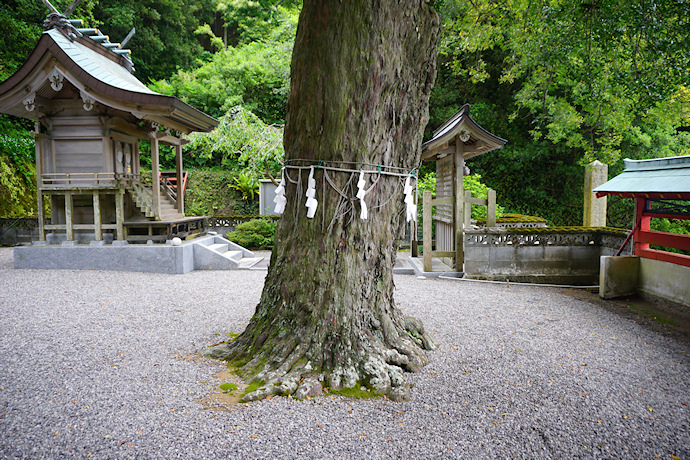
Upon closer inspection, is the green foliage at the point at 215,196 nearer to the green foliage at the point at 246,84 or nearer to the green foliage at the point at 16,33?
the green foliage at the point at 246,84

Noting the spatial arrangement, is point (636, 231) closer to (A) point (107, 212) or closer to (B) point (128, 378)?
(B) point (128, 378)

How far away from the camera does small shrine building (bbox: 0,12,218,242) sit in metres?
8.52

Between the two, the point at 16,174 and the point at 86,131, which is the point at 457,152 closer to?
the point at 86,131

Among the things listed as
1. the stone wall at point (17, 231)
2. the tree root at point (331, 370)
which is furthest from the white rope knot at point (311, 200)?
the stone wall at point (17, 231)

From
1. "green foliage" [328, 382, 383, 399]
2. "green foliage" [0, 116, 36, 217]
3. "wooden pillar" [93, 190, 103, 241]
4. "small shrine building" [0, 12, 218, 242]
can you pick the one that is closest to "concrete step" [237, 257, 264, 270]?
"small shrine building" [0, 12, 218, 242]

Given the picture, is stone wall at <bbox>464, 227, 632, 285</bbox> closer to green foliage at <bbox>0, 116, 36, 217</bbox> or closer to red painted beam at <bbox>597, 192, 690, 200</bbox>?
red painted beam at <bbox>597, 192, 690, 200</bbox>

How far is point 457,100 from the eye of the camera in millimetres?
19094

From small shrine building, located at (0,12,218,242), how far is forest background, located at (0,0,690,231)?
10.3ft

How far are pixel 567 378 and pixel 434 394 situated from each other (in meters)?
1.32

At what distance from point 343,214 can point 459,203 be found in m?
5.36

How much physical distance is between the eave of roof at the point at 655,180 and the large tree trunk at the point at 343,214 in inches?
163

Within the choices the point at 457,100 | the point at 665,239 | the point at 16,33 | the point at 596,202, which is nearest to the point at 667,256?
the point at 665,239

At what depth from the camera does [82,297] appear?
21.0ft

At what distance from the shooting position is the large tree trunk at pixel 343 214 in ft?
11.5
